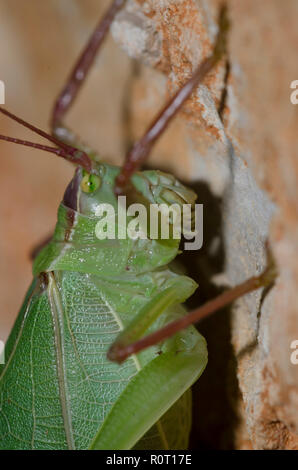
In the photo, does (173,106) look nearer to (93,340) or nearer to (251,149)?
(251,149)

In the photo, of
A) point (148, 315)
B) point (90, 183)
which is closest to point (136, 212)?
point (90, 183)

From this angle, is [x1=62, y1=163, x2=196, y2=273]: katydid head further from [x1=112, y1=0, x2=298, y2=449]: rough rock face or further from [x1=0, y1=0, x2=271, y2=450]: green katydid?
[x1=112, y1=0, x2=298, y2=449]: rough rock face

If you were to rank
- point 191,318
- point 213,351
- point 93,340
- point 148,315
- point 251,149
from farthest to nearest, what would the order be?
point 213,351 → point 93,340 → point 148,315 → point 191,318 → point 251,149

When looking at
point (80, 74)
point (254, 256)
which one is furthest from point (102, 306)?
point (80, 74)

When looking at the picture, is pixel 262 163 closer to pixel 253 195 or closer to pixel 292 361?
pixel 253 195

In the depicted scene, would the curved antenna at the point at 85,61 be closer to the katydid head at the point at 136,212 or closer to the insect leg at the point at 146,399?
the katydid head at the point at 136,212

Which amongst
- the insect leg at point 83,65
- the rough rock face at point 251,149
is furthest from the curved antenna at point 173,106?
the insect leg at point 83,65
